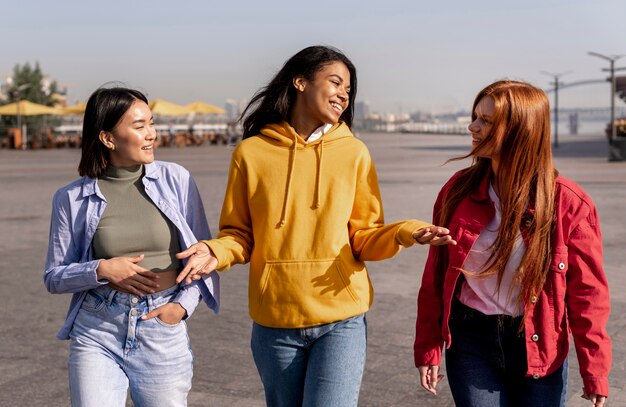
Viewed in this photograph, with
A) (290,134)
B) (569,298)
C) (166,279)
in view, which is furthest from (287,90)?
(569,298)

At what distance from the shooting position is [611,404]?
531 centimetres

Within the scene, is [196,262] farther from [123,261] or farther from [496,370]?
[496,370]

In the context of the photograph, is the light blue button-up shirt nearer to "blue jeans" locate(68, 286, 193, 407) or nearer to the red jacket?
"blue jeans" locate(68, 286, 193, 407)

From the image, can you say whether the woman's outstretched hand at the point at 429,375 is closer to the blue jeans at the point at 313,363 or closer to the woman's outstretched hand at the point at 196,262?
the blue jeans at the point at 313,363

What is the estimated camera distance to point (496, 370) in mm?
3180

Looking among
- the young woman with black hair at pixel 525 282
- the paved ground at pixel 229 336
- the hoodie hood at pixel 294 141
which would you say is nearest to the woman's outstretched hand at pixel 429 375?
the young woman with black hair at pixel 525 282

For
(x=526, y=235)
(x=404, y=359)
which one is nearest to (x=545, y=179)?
(x=526, y=235)

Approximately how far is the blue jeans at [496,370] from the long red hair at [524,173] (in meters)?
0.13

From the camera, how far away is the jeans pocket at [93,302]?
3.47m

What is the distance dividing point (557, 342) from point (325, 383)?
777 mm

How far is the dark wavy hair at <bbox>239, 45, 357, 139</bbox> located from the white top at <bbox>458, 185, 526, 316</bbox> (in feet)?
2.53

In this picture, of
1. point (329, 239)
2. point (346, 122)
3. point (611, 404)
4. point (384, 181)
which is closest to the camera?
point (329, 239)

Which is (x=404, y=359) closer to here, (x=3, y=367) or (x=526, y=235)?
(x=3, y=367)

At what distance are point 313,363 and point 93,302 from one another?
829 millimetres
